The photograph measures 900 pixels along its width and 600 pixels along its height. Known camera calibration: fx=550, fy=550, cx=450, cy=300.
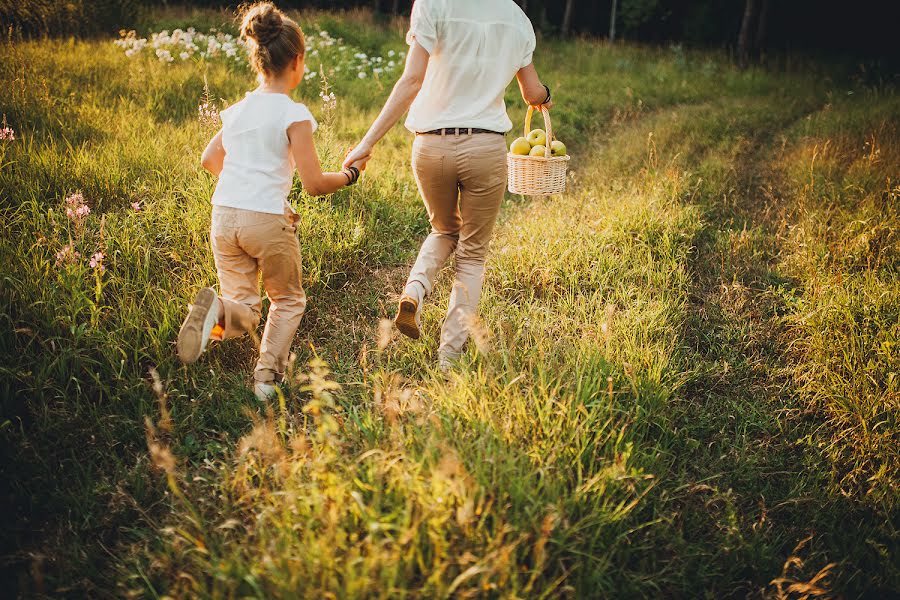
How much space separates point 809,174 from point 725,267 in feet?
8.55

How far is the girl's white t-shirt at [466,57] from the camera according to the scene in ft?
9.20

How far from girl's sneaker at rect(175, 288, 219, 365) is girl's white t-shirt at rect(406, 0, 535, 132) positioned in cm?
143

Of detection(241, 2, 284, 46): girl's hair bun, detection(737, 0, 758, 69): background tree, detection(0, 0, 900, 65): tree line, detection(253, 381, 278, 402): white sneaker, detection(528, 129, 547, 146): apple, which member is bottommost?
detection(253, 381, 278, 402): white sneaker

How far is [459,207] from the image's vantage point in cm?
326

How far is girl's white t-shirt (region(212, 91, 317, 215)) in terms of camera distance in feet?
9.03

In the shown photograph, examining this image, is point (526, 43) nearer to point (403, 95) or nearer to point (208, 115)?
point (403, 95)

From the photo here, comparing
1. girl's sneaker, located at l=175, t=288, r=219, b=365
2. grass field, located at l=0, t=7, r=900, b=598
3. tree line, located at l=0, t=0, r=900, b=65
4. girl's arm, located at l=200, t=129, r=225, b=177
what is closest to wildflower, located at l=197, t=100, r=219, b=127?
grass field, located at l=0, t=7, r=900, b=598

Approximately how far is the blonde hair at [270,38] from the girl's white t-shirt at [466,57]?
62 centimetres

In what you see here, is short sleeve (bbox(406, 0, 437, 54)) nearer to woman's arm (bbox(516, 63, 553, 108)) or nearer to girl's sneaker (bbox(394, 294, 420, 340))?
woman's arm (bbox(516, 63, 553, 108))

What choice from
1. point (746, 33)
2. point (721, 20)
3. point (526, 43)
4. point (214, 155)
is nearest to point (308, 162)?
point (214, 155)

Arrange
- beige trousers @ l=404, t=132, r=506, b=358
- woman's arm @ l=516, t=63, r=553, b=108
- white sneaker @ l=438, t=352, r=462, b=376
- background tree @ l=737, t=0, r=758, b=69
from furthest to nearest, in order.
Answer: background tree @ l=737, t=0, r=758, b=69
woman's arm @ l=516, t=63, r=553, b=108
white sneaker @ l=438, t=352, r=462, b=376
beige trousers @ l=404, t=132, r=506, b=358

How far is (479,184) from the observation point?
119 inches

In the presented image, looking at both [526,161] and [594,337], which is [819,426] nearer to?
[594,337]

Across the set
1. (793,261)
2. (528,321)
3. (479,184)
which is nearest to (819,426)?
(528,321)
